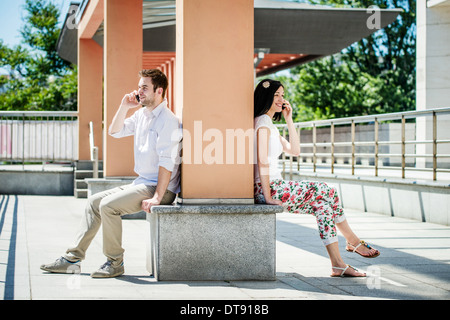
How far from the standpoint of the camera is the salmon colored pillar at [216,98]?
200 inches

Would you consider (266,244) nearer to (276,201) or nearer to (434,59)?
(276,201)

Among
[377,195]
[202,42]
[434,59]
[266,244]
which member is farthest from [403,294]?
[434,59]

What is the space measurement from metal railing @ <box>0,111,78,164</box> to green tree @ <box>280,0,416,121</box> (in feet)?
65.3

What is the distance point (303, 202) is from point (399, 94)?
28678 mm

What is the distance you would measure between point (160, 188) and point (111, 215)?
47 centimetres

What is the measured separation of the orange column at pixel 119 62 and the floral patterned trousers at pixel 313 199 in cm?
561

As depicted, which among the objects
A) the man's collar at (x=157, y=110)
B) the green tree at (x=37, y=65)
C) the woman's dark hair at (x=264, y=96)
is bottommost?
the man's collar at (x=157, y=110)

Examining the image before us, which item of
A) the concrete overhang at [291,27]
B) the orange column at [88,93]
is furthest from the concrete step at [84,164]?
the concrete overhang at [291,27]

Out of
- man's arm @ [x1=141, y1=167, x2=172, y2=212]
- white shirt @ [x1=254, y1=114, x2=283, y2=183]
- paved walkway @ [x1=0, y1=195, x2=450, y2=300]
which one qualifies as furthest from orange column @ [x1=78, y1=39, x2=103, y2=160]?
man's arm @ [x1=141, y1=167, x2=172, y2=212]

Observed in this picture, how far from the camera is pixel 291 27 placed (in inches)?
596

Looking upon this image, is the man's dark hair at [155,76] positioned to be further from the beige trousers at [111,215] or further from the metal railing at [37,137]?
the metal railing at [37,137]

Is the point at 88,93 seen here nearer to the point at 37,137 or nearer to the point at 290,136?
the point at 37,137

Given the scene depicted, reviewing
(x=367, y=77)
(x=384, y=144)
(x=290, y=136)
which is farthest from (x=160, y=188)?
(x=367, y=77)

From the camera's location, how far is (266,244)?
5.12 meters
